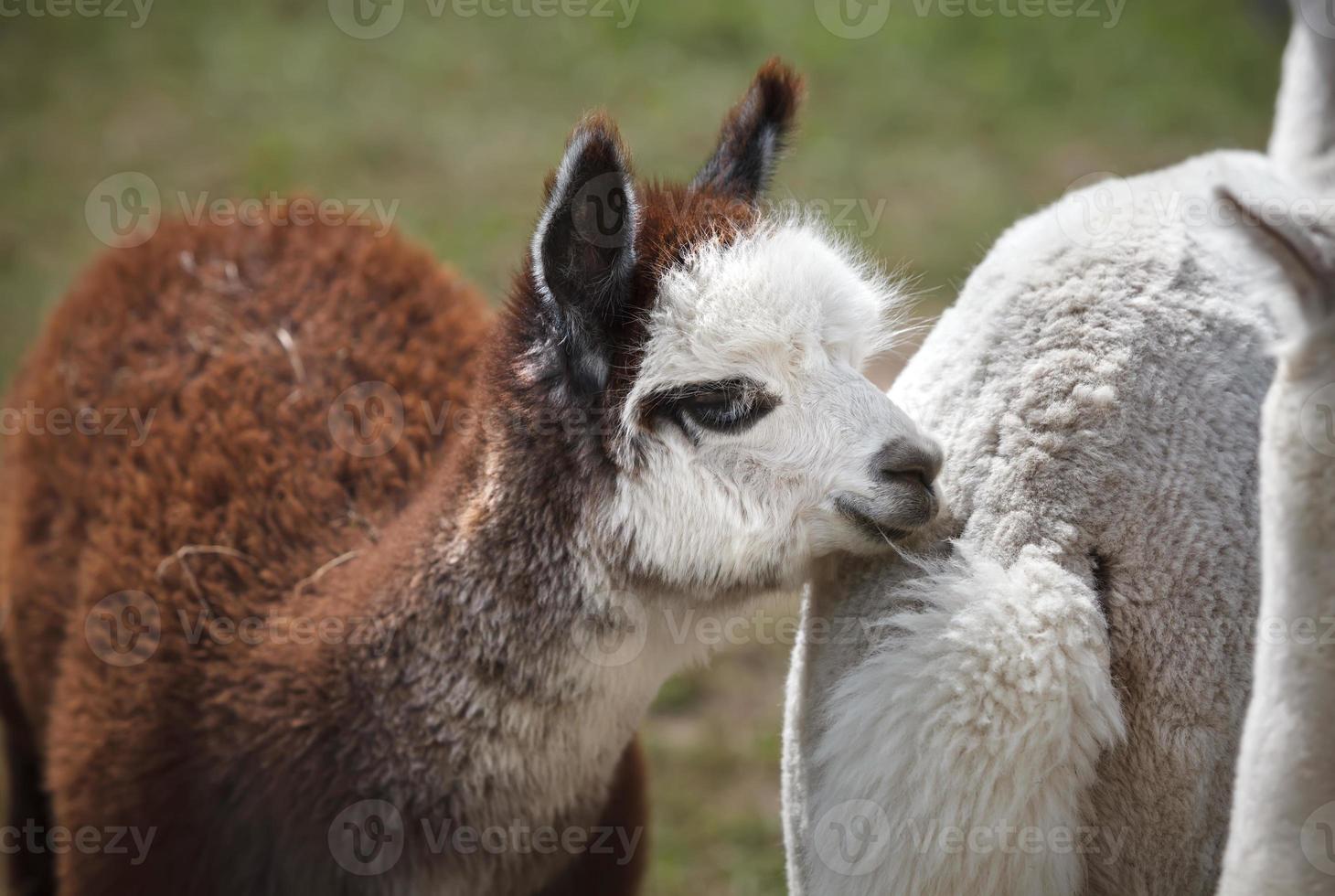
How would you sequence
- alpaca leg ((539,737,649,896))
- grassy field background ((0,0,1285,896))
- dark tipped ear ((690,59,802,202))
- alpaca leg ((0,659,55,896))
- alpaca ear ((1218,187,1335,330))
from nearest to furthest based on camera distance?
alpaca ear ((1218,187,1335,330)), dark tipped ear ((690,59,802,202)), alpaca leg ((539,737,649,896)), alpaca leg ((0,659,55,896)), grassy field background ((0,0,1285,896))

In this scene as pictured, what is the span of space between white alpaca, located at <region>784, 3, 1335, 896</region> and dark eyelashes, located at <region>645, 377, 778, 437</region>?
313mm

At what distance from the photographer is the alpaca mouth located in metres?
1.57

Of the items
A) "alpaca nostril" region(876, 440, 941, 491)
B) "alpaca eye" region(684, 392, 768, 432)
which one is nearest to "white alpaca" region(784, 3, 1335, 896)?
"alpaca nostril" region(876, 440, 941, 491)

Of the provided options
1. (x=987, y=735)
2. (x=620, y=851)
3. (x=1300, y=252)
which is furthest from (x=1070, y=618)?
(x=620, y=851)

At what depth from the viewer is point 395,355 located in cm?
248

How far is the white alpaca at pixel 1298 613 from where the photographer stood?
4.21 feet

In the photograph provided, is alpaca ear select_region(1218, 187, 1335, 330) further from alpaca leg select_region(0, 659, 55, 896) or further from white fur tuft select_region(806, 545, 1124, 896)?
alpaca leg select_region(0, 659, 55, 896)

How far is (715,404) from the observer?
1630 millimetres

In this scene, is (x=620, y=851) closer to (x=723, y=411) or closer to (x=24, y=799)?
(x=723, y=411)

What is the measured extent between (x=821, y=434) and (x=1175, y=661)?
0.57 meters

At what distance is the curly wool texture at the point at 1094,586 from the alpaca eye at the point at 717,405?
1.04ft

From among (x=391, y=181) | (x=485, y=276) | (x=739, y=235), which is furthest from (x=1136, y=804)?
(x=391, y=181)

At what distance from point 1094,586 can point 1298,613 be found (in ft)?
0.84

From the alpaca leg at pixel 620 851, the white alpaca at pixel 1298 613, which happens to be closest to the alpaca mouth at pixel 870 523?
the white alpaca at pixel 1298 613
